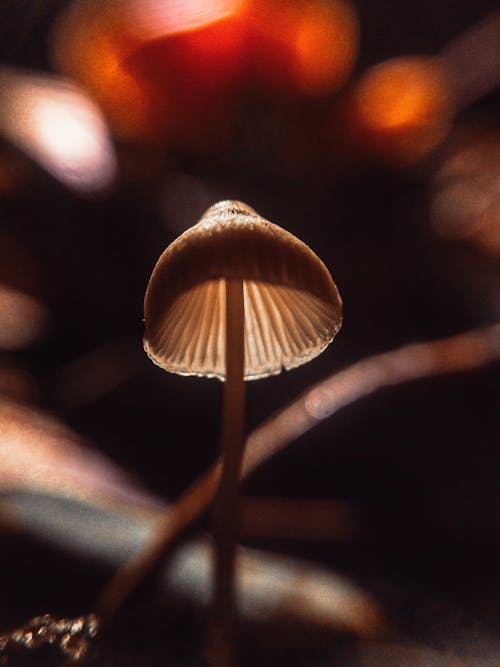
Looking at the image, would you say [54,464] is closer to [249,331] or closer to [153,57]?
[249,331]

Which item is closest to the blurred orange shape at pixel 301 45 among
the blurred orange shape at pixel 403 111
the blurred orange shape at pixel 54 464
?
the blurred orange shape at pixel 403 111

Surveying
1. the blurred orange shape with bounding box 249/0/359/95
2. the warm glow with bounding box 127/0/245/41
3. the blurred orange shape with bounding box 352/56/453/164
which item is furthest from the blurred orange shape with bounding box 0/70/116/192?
the blurred orange shape with bounding box 352/56/453/164

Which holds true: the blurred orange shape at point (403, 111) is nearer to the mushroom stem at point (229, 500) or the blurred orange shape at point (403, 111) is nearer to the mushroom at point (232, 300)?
the mushroom at point (232, 300)

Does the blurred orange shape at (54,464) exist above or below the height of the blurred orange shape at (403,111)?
below

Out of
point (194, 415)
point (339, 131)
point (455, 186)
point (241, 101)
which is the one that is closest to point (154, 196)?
point (241, 101)

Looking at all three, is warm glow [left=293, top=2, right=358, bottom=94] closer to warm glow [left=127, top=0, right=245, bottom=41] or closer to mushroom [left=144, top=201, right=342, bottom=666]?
warm glow [left=127, top=0, right=245, bottom=41]

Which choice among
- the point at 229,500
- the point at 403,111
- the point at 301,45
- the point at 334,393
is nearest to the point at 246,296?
the point at 334,393
